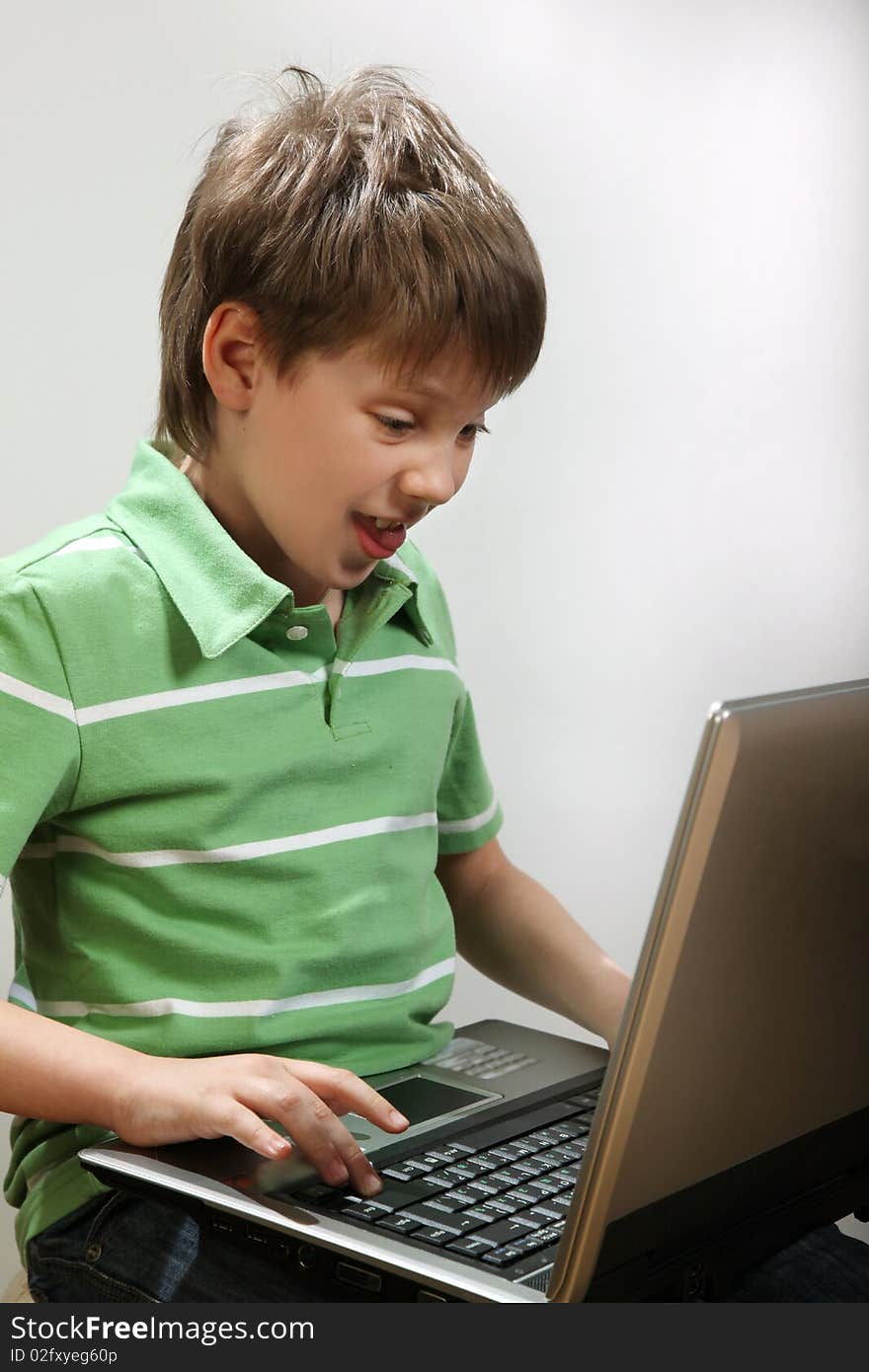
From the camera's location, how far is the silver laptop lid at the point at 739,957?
1.66 feet

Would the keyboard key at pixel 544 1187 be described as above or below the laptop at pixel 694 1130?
below

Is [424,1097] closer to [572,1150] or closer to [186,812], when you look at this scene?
[572,1150]

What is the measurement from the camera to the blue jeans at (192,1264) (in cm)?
67

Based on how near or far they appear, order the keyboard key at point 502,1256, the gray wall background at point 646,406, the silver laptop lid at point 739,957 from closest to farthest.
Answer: the silver laptop lid at point 739,957 → the keyboard key at point 502,1256 → the gray wall background at point 646,406

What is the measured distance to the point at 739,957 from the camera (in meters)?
0.54

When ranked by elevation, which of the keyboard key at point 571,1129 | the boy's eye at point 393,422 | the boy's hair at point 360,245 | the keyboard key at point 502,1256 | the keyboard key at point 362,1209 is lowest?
the keyboard key at point 571,1129

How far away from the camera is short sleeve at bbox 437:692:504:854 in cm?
104

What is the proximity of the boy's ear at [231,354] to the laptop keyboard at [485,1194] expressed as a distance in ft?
1.34

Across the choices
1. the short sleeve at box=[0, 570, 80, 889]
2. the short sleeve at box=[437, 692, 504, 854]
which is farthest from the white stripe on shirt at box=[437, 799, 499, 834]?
the short sleeve at box=[0, 570, 80, 889]

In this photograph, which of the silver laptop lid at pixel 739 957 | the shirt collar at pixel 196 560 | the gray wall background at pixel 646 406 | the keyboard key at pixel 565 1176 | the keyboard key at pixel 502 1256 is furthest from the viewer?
the gray wall background at pixel 646 406

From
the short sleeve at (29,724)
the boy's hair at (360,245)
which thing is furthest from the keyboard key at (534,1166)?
the boy's hair at (360,245)

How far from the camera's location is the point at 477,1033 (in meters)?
0.99

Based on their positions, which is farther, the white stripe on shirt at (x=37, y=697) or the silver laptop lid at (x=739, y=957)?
the white stripe on shirt at (x=37, y=697)

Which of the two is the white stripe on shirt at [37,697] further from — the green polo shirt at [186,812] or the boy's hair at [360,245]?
the boy's hair at [360,245]
